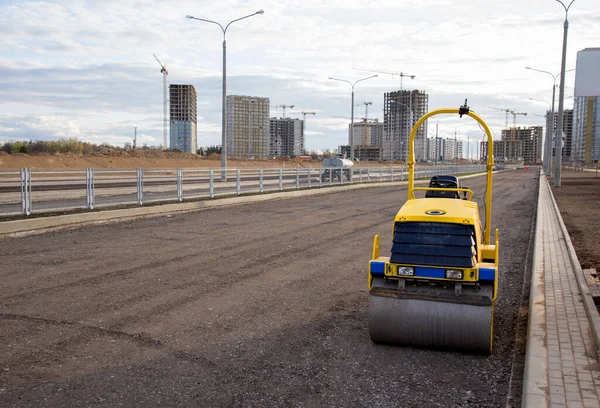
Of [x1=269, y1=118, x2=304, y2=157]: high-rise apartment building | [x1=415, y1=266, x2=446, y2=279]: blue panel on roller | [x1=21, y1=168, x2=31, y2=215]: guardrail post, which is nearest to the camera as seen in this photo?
[x1=415, y1=266, x2=446, y2=279]: blue panel on roller

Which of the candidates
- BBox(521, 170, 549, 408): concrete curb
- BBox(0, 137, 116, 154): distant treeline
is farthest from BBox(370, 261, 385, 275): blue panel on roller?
BBox(0, 137, 116, 154): distant treeline

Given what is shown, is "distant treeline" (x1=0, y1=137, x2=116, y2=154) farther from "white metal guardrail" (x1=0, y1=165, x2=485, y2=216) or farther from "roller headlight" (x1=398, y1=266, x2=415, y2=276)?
"roller headlight" (x1=398, y1=266, x2=415, y2=276)

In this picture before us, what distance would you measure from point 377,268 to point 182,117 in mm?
88545

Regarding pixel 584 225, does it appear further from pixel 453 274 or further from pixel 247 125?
pixel 247 125

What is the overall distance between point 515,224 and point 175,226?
9.79 metres

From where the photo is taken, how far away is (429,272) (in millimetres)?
5656

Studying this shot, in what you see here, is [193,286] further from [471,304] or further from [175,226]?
[175,226]

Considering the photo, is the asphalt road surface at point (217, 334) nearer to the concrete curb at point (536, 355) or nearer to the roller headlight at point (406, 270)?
the concrete curb at point (536, 355)

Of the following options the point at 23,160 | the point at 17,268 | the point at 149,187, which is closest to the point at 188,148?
the point at 23,160

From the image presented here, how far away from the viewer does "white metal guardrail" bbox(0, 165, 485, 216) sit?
15883 mm

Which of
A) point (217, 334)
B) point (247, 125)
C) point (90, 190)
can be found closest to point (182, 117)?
point (247, 125)

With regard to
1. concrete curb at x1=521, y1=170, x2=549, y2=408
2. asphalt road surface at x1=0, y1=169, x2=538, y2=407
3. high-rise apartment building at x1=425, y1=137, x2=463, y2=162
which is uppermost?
high-rise apartment building at x1=425, y1=137, x2=463, y2=162

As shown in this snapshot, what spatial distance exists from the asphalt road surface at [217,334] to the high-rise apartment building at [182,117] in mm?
81097

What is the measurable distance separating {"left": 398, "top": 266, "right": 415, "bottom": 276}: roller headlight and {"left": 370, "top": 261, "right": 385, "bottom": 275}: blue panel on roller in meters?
0.18
